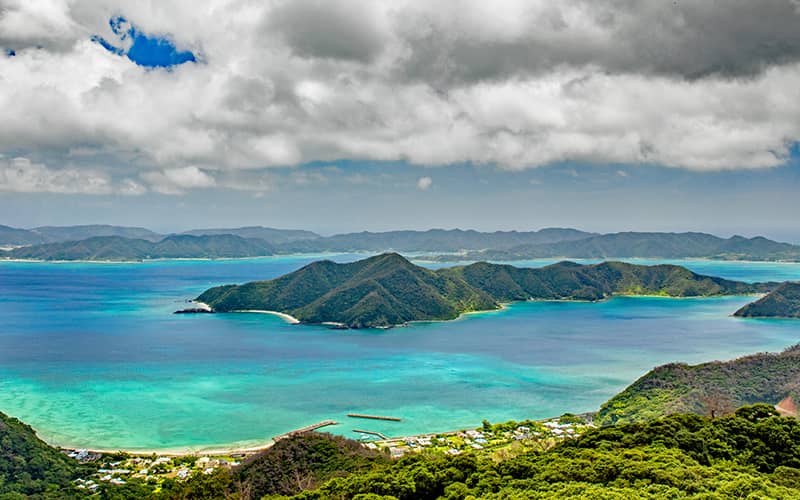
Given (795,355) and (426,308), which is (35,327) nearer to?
(426,308)

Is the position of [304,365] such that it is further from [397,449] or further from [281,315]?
[281,315]

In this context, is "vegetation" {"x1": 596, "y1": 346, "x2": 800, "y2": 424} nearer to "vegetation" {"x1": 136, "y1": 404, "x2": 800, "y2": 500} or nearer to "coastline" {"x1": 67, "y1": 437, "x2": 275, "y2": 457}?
"vegetation" {"x1": 136, "y1": 404, "x2": 800, "y2": 500}

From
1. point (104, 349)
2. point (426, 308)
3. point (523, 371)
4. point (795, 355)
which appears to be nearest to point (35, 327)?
point (104, 349)

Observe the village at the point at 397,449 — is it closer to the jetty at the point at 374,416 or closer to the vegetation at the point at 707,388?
the jetty at the point at 374,416

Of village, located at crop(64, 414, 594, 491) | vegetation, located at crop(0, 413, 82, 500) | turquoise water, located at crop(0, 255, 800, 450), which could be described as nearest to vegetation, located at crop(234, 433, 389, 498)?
village, located at crop(64, 414, 594, 491)

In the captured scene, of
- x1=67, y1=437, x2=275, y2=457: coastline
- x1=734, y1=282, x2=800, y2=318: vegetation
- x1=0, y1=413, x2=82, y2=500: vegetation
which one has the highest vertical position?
x1=734, y1=282, x2=800, y2=318: vegetation

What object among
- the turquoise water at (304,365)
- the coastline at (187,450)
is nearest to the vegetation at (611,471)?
the coastline at (187,450)

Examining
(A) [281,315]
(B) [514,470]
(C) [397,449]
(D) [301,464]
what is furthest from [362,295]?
(B) [514,470]
